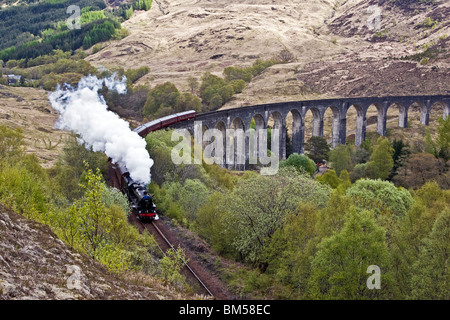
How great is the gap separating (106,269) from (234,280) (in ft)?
24.1

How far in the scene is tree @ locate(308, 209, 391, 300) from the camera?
47.8ft

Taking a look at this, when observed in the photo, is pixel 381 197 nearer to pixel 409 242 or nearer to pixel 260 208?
pixel 260 208

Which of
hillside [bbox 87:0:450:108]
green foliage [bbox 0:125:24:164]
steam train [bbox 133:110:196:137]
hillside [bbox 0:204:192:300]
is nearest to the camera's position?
hillside [bbox 0:204:192:300]

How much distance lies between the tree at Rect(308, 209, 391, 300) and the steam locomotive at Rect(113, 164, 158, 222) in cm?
1166

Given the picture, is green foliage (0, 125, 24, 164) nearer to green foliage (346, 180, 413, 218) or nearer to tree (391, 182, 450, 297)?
green foliage (346, 180, 413, 218)

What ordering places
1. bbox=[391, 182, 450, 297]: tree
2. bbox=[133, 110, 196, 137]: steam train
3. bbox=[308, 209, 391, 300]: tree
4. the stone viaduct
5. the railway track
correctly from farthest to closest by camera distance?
1. the stone viaduct
2. bbox=[133, 110, 196, 137]: steam train
3. the railway track
4. bbox=[391, 182, 450, 297]: tree
5. bbox=[308, 209, 391, 300]: tree

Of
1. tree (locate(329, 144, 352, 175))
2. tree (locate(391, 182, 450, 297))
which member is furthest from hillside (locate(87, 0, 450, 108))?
tree (locate(391, 182, 450, 297))

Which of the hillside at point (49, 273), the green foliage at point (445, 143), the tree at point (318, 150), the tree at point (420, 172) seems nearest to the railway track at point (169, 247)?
the hillside at point (49, 273)

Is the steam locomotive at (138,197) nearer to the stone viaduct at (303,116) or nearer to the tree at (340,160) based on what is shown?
the stone viaduct at (303,116)

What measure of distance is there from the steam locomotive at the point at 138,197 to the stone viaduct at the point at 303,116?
775 inches

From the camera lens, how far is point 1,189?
54.7ft

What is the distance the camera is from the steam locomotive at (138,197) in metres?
24.5
